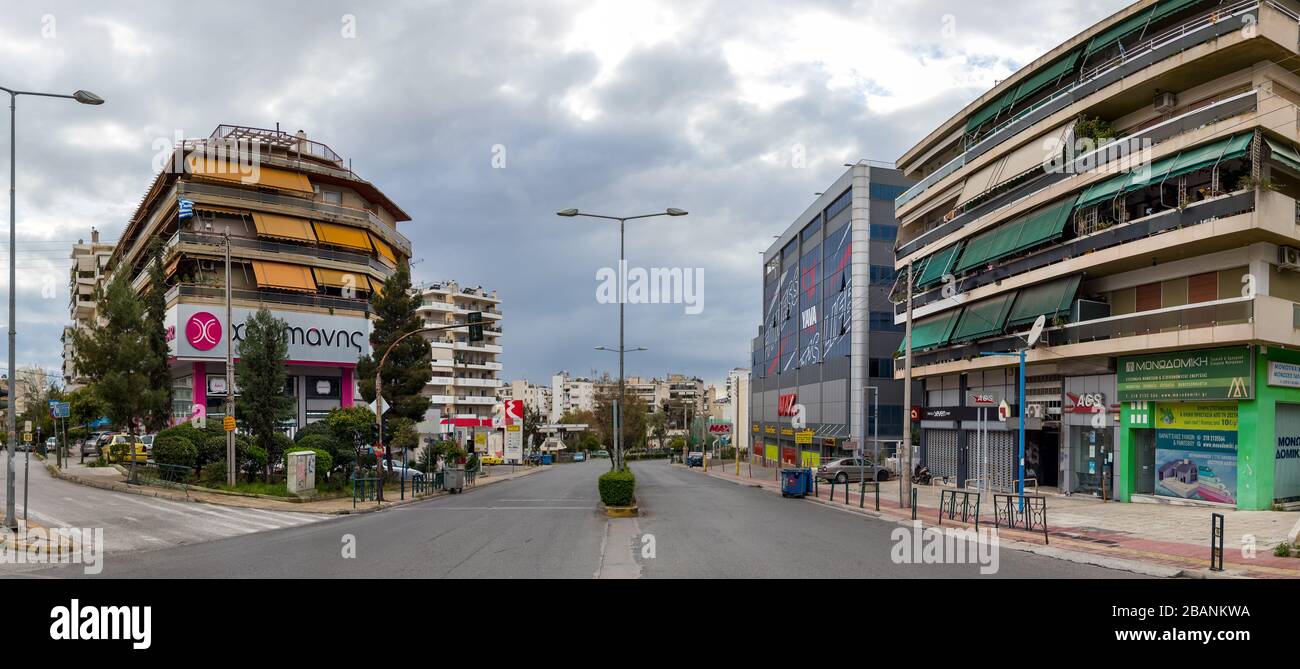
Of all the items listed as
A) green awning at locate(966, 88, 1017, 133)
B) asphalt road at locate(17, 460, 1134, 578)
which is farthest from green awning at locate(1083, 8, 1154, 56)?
asphalt road at locate(17, 460, 1134, 578)

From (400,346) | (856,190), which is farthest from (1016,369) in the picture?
(400,346)

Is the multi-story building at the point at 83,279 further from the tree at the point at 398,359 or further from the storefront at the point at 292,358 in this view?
the tree at the point at 398,359

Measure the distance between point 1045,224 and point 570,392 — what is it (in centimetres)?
15255

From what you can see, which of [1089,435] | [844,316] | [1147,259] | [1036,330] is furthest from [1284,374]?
[844,316]

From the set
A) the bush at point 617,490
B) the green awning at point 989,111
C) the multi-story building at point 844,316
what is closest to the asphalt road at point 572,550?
the bush at point 617,490

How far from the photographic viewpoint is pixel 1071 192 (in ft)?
89.1

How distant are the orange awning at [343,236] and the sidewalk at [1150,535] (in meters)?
33.3

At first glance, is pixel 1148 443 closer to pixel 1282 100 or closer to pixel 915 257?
pixel 1282 100

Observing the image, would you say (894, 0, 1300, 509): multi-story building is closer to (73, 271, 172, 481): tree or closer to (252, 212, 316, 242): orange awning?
(73, 271, 172, 481): tree

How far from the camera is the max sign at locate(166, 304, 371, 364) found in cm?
3772

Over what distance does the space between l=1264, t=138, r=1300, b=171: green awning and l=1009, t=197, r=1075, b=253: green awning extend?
21.3 feet

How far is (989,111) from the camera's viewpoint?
34.5m

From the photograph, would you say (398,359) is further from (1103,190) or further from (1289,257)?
(1289,257)

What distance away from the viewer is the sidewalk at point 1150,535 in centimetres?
1269
